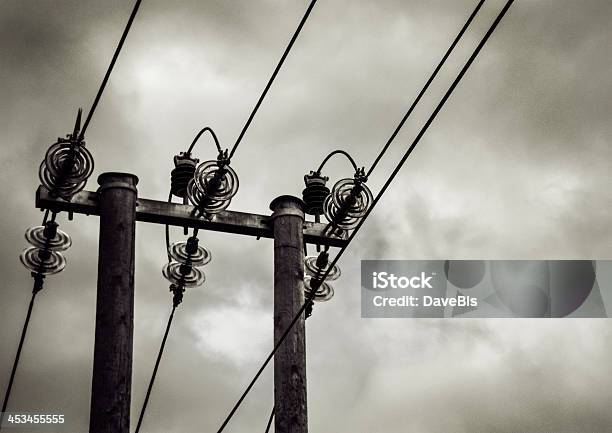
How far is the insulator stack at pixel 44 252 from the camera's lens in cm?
1113

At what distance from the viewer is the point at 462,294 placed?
69.6 feet

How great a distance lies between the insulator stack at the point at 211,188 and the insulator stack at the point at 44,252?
54.7 inches

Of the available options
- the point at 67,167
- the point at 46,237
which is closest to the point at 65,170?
the point at 67,167

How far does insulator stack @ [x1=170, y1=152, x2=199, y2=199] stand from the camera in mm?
11234

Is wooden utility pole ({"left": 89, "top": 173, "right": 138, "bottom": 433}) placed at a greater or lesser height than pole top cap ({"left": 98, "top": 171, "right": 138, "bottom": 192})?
lesser

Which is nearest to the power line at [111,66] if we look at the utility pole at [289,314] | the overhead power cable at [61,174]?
the overhead power cable at [61,174]

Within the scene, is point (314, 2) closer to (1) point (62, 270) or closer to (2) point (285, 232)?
(2) point (285, 232)

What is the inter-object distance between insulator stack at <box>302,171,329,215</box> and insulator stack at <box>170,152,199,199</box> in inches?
44.8

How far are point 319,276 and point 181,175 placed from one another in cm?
170

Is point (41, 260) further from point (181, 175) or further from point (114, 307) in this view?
point (114, 307)

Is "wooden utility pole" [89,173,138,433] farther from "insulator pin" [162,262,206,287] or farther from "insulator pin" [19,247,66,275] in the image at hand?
"insulator pin" [162,262,206,287]

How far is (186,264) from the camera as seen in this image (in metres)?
A: 11.6

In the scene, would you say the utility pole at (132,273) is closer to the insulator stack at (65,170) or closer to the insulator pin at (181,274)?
the insulator stack at (65,170)

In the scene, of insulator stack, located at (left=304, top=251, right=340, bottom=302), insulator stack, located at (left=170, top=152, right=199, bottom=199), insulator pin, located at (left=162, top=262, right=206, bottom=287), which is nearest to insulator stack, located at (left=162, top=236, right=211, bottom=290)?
insulator pin, located at (left=162, top=262, right=206, bottom=287)
